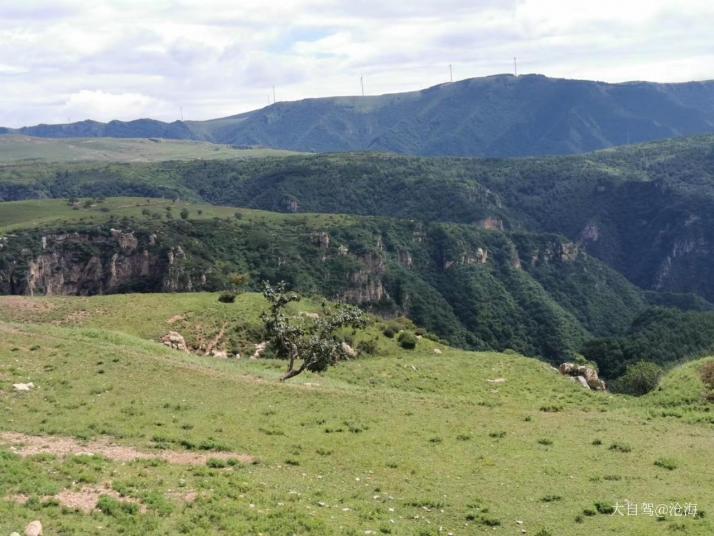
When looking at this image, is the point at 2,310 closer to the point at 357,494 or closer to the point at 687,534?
the point at 357,494

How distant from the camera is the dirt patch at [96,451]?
25.5m

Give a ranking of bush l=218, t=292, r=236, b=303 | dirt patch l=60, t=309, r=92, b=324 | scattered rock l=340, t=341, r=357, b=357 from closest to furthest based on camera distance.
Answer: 1. dirt patch l=60, t=309, r=92, b=324
2. scattered rock l=340, t=341, r=357, b=357
3. bush l=218, t=292, r=236, b=303

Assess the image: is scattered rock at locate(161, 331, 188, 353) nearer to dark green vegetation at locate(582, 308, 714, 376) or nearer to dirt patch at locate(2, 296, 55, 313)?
dirt patch at locate(2, 296, 55, 313)

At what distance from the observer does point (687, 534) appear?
20.9 meters

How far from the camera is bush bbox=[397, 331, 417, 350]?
76562mm

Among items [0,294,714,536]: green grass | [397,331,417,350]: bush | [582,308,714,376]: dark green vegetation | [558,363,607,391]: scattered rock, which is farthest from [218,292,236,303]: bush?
[582,308,714,376]: dark green vegetation

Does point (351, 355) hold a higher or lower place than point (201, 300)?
lower

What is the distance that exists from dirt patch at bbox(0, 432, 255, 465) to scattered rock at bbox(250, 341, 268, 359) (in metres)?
38.8

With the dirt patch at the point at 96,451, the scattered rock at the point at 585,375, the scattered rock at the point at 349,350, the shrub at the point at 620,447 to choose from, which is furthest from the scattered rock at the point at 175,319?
the shrub at the point at 620,447

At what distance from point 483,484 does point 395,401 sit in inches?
588

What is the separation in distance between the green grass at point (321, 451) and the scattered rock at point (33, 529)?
38 cm

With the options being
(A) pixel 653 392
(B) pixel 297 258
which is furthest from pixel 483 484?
(B) pixel 297 258

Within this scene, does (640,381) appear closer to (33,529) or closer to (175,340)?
(175,340)

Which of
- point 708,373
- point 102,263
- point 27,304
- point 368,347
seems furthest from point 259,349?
point 102,263
